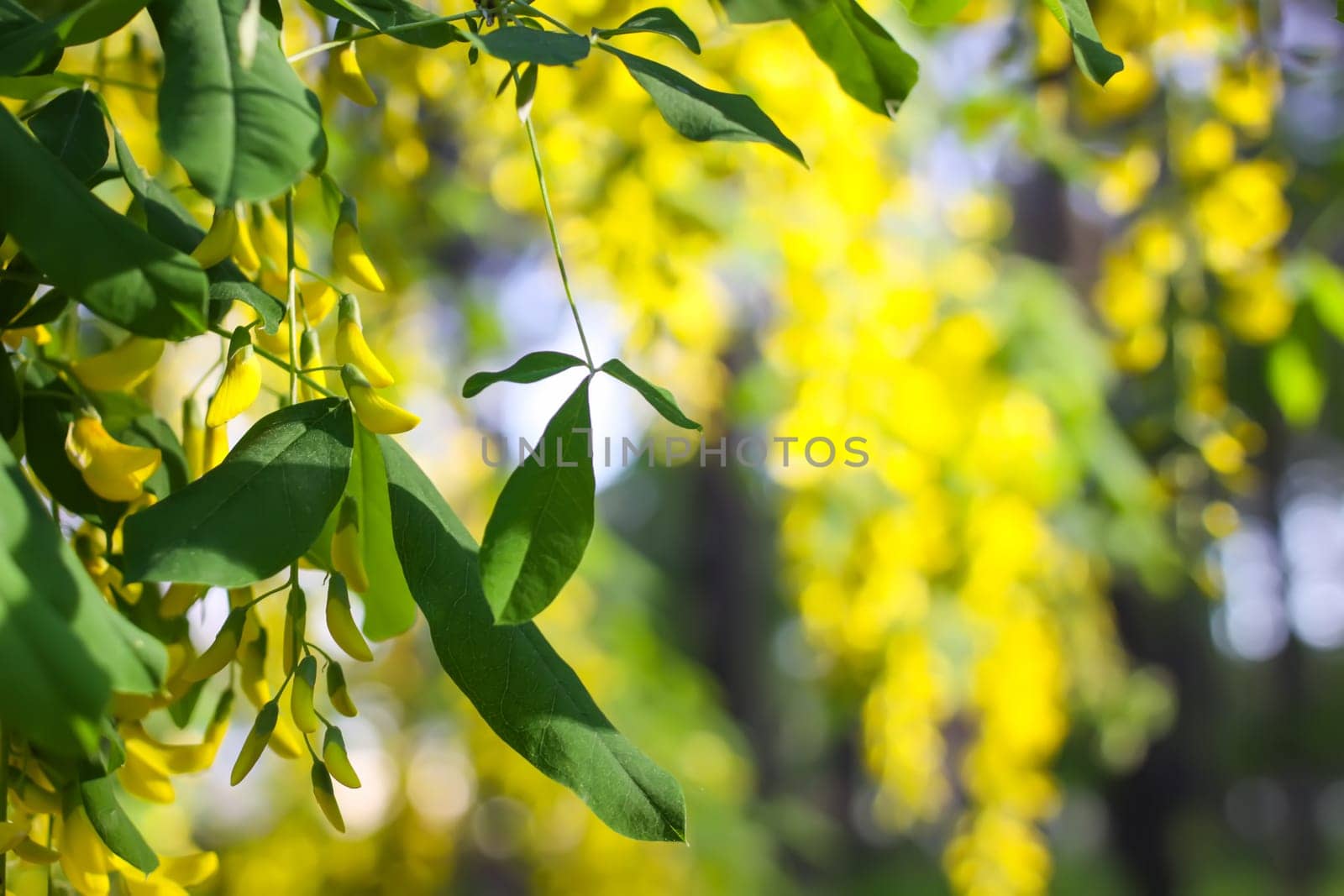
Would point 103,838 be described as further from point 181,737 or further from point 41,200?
point 181,737

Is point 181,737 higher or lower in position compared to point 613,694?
lower

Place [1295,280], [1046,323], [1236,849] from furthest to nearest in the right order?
[1236,849] → [1046,323] → [1295,280]

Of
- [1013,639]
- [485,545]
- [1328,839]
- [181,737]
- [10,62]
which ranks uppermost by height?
[10,62]

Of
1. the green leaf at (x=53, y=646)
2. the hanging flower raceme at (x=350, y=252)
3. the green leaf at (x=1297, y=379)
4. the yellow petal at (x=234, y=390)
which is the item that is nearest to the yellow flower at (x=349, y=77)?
the hanging flower raceme at (x=350, y=252)

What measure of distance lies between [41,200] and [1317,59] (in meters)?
1.04

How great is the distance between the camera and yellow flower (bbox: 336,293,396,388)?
49 centimetres

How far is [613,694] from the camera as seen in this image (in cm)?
231

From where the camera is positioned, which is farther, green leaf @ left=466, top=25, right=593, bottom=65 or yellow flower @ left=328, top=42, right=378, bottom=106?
yellow flower @ left=328, top=42, right=378, bottom=106

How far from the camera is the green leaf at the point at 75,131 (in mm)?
460

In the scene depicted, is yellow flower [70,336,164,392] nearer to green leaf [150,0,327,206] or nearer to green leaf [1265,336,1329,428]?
green leaf [150,0,327,206]

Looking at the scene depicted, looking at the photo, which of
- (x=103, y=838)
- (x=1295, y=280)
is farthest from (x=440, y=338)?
Answer: (x=103, y=838)

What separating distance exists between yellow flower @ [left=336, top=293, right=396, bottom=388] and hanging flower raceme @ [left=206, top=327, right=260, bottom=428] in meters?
0.04

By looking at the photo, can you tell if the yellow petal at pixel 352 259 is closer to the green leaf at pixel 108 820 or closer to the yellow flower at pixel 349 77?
the yellow flower at pixel 349 77

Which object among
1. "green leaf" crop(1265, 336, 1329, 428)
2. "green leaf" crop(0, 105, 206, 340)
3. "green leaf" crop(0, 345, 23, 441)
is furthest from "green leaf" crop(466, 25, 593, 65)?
"green leaf" crop(1265, 336, 1329, 428)
